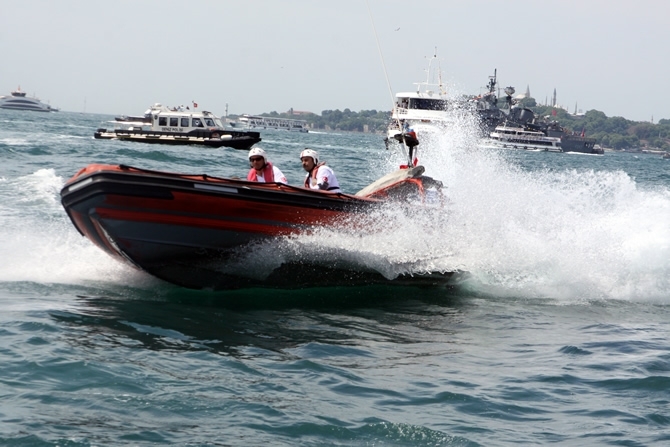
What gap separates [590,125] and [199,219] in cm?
16057

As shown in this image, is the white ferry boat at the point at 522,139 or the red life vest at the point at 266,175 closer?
the red life vest at the point at 266,175

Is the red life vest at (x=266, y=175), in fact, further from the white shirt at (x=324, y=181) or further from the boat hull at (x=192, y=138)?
the boat hull at (x=192, y=138)

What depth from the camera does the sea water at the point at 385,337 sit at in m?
5.09

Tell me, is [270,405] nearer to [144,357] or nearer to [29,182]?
[144,357]

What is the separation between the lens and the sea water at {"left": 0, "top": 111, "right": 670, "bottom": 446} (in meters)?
5.09

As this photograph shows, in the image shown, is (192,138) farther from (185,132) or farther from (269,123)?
(269,123)

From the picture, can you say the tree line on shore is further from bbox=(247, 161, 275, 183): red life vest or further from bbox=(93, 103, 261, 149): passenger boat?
bbox=(247, 161, 275, 183): red life vest

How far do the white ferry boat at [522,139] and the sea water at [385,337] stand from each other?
7812cm

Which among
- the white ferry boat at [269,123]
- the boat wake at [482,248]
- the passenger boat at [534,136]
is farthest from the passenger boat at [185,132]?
the white ferry boat at [269,123]

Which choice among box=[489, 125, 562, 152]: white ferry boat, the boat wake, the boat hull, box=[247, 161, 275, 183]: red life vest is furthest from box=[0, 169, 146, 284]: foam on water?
box=[489, 125, 562, 152]: white ferry boat

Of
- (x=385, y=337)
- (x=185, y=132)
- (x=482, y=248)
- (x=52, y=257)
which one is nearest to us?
(x=385, y=337)

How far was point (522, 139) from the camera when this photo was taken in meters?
91.7

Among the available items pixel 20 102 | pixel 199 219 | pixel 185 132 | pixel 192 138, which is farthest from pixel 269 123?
pixel 199 219

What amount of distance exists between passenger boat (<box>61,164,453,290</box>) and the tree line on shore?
5427 inches
